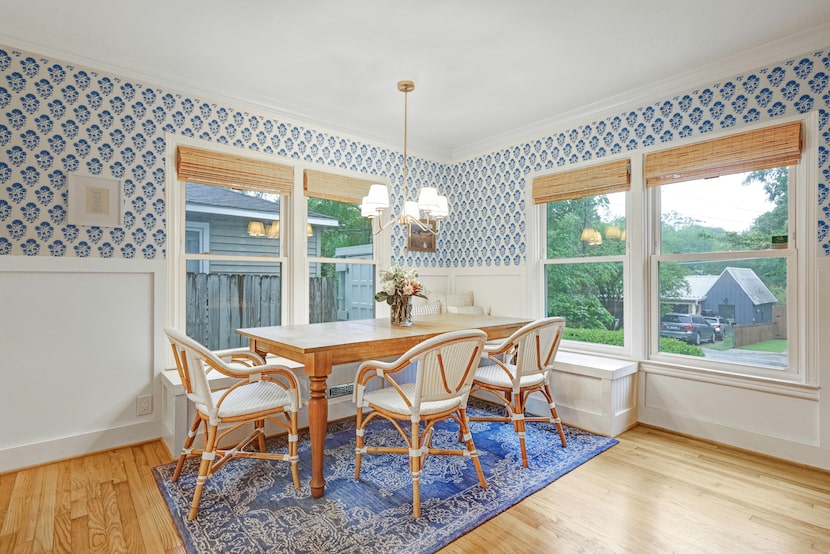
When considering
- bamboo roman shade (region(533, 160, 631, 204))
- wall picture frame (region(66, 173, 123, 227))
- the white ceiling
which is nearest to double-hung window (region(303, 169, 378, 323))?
the white ceiling

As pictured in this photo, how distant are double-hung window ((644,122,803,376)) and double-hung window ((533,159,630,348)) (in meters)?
0.27

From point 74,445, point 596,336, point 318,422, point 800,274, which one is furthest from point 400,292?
point 800,274

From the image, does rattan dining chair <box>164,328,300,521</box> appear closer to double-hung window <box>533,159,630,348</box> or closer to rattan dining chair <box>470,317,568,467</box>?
rattan dining chair <box>470,317,568,467</box>

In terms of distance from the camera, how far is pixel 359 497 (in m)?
2.21

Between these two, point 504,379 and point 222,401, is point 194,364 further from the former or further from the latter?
point 504,379

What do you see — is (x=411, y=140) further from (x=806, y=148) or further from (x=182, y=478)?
(x=182, y=478)

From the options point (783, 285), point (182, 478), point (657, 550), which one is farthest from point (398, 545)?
point (783, 285)

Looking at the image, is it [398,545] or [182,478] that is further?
[182,478]

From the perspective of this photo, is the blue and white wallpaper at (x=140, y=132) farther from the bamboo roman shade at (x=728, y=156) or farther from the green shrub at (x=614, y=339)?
the green shrub at (x=614, y=339)

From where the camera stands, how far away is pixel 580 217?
12.7ft

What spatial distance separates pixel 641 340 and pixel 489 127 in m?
2.37

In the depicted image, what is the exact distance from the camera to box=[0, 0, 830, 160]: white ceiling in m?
2.32

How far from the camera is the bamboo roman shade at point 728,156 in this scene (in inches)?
105

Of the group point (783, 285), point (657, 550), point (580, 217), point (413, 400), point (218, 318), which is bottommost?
point (657, 550)
